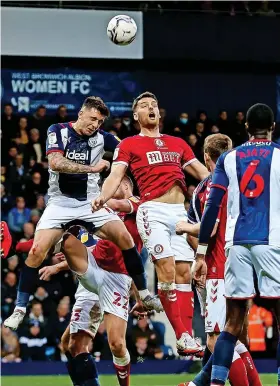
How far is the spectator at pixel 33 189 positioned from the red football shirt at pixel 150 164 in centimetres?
871

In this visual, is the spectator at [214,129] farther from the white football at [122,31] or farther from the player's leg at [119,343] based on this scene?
the player's leg at [119,343]

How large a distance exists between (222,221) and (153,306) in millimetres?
1553

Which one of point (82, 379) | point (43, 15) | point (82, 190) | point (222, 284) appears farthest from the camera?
point (43, 15)

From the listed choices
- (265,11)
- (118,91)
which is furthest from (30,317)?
(265,11)

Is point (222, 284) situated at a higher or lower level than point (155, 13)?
lower

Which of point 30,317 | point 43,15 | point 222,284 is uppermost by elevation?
point 43,15

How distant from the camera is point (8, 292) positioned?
16109mm

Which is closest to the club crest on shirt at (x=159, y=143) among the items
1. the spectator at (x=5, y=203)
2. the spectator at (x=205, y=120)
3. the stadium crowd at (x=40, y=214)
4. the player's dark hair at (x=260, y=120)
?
the player's dark hair at (x=260, y=120)

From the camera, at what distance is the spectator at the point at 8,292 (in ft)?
52.3

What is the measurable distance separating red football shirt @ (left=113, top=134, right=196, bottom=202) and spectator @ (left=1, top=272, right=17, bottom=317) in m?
7.44

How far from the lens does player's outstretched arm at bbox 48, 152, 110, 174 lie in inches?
348

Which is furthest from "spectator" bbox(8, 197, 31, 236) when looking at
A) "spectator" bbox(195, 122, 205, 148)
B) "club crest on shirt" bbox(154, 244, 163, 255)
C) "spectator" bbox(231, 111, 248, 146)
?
"club crest on shirt" bbox(154, 244, 163, 255)

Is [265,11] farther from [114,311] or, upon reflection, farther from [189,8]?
[114,311]

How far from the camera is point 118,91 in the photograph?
→ 19406 mm
